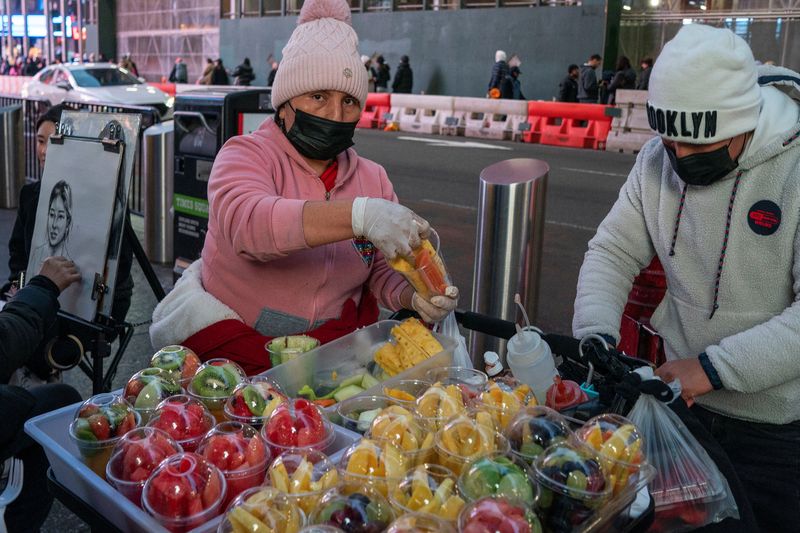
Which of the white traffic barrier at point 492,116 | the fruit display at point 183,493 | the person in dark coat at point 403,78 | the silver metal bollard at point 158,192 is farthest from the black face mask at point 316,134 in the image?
the person in dark coat at point 403,78

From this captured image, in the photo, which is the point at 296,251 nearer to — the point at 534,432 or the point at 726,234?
the point at 534,432

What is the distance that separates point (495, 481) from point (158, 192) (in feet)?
23.4

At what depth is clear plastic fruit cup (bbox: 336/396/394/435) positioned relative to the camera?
202 cm

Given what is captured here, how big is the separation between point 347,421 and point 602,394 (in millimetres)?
728

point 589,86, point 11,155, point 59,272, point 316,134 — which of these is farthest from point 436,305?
point 589,86

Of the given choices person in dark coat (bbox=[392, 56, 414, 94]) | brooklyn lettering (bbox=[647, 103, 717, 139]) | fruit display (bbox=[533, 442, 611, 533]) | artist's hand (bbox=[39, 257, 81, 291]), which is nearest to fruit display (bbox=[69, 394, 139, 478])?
fruit display (bbox=[533, 442, 611, 533])

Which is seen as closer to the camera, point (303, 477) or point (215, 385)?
point (303, 477)

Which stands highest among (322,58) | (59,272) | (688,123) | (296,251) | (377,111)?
(322,58)

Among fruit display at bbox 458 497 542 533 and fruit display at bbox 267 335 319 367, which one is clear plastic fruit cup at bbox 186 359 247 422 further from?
fruit display at bbox 458 497 542 533

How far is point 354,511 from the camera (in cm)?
153

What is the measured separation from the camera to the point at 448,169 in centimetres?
1452

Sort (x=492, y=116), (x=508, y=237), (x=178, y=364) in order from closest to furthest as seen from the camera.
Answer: (x=178, y=364)
(x=508, y=237)
(x=492, y=116)

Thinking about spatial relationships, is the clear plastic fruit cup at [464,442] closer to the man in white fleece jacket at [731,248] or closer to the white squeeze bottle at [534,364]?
the white squeeze bottle at [534,364]

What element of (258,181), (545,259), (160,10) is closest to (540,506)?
(258,181)
